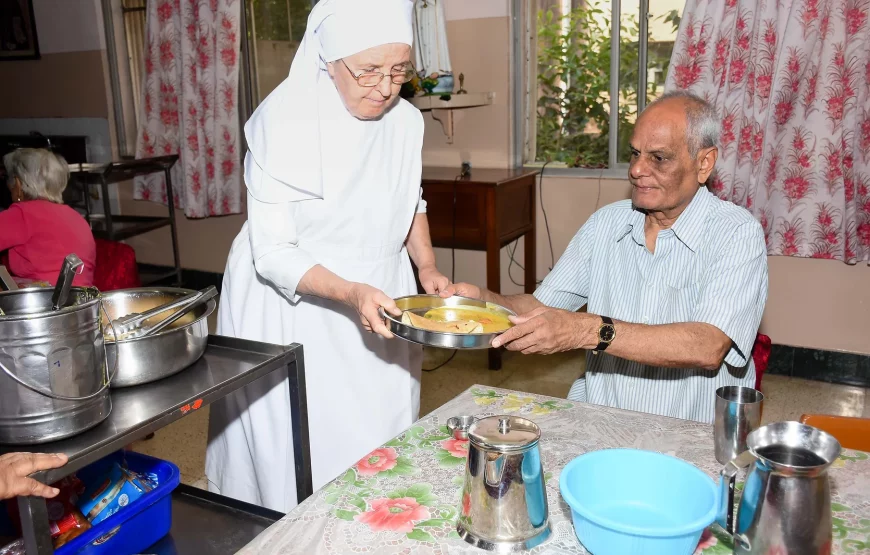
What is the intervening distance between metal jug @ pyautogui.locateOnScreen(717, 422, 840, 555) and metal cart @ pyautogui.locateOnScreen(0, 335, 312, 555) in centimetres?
90

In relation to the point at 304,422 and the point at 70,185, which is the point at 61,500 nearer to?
the point at 304,422

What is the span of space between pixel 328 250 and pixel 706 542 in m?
1.14

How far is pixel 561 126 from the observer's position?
420 cm

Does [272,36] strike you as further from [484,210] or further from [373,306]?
[373,306]

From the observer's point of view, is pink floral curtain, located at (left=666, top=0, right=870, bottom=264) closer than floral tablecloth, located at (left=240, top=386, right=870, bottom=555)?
No

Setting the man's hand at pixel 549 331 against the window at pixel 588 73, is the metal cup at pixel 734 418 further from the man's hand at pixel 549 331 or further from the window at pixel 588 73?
the window at pixel 588 73

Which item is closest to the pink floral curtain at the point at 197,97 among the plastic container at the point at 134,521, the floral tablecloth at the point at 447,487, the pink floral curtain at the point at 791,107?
the pink floral curtain at the point at 791,107

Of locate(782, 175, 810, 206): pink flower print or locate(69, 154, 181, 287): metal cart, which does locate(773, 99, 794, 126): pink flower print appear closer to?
locate(782, 175, 810, 206): pink flower print

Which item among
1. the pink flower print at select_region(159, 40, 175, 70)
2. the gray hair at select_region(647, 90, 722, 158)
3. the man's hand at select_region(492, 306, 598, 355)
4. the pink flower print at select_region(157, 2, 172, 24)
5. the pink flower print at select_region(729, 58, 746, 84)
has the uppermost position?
the pink flower print at select_region(157, 2, 172, 24)

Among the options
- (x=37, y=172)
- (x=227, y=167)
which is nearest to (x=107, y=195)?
(x=227, y=167)

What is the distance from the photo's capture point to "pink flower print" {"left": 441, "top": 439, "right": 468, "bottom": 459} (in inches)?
51.3

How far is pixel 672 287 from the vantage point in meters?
1.83

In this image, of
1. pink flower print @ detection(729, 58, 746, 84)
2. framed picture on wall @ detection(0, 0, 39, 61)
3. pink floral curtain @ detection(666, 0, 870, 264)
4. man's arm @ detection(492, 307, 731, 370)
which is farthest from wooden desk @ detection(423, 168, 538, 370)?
framed picture on wall @ detection(0, 0, 39, 61)

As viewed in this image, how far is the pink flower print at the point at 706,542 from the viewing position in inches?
39.4
